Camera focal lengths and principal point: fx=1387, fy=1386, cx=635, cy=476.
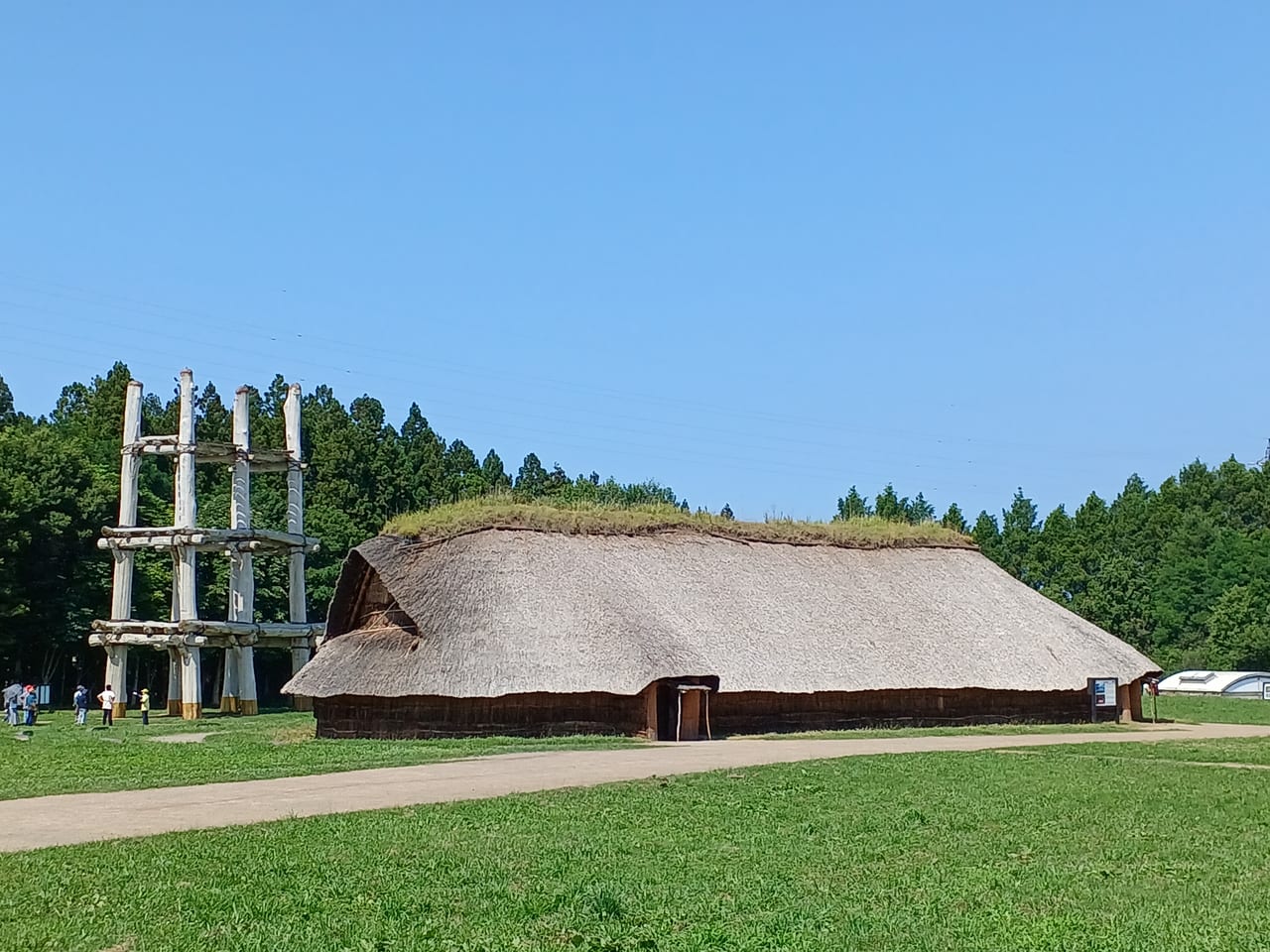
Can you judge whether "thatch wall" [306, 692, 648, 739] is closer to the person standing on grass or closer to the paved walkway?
the paved walkway

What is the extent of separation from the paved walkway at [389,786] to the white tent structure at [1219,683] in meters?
42.1

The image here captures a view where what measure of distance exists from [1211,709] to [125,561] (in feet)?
143

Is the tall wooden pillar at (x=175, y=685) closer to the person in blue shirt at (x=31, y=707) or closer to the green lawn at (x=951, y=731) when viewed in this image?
the person in blue shirt at (x=31, y=707)

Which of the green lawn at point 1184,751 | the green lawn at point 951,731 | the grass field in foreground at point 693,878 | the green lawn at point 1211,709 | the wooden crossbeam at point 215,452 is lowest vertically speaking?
the green lawn at point 1211,709

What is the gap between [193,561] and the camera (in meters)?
55.5

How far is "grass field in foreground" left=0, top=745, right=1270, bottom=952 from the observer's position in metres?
10.8

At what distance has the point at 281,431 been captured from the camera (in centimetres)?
8800

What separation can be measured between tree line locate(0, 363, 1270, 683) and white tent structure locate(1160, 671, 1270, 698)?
36.9ft

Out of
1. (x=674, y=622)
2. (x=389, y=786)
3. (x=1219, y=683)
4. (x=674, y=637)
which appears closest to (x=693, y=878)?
(x=389, y=786)

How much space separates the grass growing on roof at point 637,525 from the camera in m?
43.0

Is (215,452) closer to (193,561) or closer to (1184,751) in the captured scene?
(193,561)

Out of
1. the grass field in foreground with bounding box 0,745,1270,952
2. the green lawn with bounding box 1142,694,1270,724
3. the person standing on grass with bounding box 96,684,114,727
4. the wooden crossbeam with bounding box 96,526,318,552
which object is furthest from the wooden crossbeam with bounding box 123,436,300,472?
the grass field in foreground with bounding box 0,745,1270,952

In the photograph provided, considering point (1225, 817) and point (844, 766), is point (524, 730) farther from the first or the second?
point (1225, 817)

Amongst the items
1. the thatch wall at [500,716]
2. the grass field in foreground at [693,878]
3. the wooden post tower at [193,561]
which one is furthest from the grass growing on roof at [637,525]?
the grass field in foreground at [693,878]
